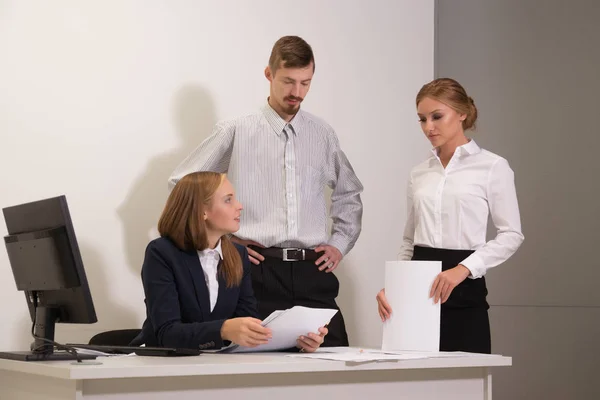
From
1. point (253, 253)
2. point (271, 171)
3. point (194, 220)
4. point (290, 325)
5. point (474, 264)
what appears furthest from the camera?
point (271, 171)

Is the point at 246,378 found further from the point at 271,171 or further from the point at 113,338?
the point at 271,171

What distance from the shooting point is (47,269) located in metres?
2.48

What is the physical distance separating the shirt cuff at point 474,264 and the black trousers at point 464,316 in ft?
0.24

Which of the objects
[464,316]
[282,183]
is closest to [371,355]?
[464,316]

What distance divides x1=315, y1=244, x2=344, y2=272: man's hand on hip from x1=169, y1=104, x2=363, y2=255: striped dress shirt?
32 millimetres

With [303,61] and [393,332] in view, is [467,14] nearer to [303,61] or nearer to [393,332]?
[303,61]

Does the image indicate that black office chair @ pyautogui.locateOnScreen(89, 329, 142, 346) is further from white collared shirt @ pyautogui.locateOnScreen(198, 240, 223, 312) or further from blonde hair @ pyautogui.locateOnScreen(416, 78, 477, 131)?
blonde hair @ pyautogui.locateOnScreen(416, 78, 477, 131)

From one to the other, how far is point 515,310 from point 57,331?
7.51 feet

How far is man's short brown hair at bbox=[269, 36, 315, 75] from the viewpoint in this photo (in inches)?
140

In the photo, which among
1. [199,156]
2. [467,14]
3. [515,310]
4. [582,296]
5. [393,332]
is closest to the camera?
[393,332]

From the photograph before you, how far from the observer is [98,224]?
13.0 ft

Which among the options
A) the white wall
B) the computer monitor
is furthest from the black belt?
the computer monitor

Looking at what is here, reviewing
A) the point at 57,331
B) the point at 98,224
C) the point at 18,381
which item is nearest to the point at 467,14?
the point at 98,224

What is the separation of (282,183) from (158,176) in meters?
0.73
